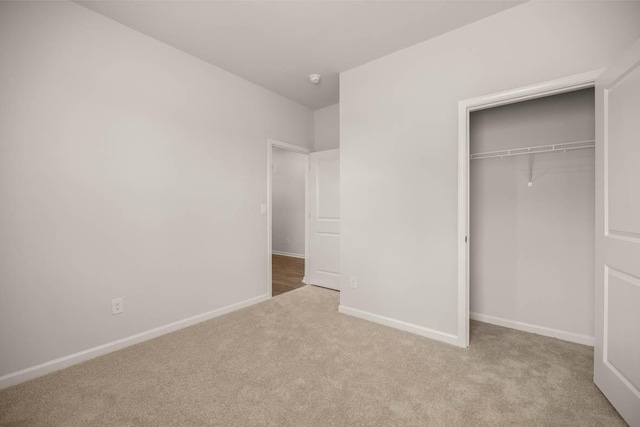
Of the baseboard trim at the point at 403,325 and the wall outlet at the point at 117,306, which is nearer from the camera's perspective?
the wall outlet at the point at 117,306

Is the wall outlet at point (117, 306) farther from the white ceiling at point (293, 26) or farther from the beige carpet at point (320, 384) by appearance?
the white ceiling at point (293, 26)

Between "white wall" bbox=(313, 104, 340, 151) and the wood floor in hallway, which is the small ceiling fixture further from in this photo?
the wood floor in hallway

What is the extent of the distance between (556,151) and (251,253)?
327 cm

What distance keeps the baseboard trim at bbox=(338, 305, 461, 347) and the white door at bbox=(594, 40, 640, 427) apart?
91cm

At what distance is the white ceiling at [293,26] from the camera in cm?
210

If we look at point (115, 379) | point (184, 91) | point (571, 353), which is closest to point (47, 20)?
point (184, 91)

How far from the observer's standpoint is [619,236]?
1.54 meters

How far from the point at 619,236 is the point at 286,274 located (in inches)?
162

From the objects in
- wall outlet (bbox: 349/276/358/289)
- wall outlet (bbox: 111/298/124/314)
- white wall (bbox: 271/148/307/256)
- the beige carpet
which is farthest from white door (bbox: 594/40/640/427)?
white wall (bbox: 271/148/307/256)

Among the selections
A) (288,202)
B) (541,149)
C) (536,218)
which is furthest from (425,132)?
(288,202)

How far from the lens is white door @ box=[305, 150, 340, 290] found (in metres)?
3.95

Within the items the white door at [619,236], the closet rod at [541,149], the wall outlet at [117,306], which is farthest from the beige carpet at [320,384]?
the closet rod at [541,149]

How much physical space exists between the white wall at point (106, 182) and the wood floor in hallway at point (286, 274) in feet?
3.00

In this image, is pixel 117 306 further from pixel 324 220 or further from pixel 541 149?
pixel 541 149
